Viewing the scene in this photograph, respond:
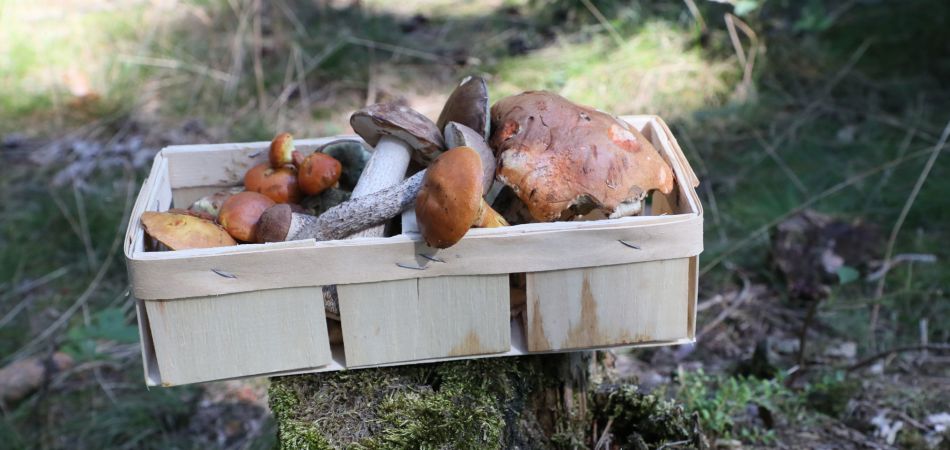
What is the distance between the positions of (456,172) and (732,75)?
3.69 m

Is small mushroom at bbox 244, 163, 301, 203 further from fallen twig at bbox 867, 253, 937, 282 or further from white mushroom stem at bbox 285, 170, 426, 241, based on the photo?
fallen twig at bbox 867, 253, 937, 282

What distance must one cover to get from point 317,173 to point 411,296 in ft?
1.31

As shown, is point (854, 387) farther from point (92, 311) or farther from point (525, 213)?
point (92, 311)

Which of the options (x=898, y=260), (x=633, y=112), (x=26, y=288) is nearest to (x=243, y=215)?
(x=26, y=288)

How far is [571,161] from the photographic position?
4.92 feet

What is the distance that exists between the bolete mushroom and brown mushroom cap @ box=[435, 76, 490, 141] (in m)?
0.41

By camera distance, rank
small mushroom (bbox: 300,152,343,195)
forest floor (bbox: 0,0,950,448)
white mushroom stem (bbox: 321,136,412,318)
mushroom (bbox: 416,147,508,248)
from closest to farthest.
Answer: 1. mushroom (bbox: 416,147,508,248)
2. white mushroom stem (bbox: 321,136,412,318)
3. small mushroom (bbox: 300,152,343,195)
4. forest floor (bbox: 0,0,950,448)

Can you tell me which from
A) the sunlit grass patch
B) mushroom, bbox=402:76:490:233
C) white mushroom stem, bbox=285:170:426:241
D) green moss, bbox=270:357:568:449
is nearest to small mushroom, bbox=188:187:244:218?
white mushroom stem, bbox=285:170:426:241

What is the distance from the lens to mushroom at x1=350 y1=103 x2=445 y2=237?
1.60 meters

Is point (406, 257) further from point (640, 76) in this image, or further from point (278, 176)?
point (640, 76)

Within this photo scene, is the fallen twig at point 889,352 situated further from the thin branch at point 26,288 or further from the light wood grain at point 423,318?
the thin branch at point 26,288

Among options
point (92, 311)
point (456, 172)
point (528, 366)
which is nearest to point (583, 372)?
point (528, 366)

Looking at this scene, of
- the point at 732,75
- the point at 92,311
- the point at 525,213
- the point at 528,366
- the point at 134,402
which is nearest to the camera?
the point at 525,213

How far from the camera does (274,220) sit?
1.52 m
